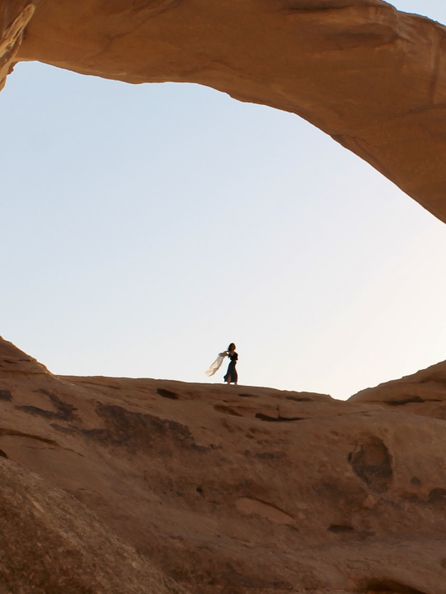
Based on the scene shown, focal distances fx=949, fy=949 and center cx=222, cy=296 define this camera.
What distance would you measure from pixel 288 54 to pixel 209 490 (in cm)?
564

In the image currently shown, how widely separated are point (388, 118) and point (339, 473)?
5365mm

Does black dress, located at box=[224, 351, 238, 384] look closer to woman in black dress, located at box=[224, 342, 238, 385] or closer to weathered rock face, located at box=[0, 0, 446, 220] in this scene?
woman in black dress, located at box=[224, 342, 238, 385]

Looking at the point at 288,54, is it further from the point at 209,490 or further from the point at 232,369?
the point at 209,490

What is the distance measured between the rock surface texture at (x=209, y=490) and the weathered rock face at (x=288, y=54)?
12.6ft

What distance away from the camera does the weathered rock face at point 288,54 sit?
A: 10.2 metres

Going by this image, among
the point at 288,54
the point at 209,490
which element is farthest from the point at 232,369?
the point at 209,490

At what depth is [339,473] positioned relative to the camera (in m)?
7.88

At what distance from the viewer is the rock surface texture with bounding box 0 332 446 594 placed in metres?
4.52

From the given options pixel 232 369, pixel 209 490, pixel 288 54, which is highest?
pixel 288 54

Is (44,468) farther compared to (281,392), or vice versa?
(281,392)

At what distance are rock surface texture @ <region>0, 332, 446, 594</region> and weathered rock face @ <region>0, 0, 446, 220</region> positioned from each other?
3.85 metres

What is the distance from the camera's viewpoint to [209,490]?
280 inches

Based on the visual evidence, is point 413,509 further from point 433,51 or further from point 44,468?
point 433,51

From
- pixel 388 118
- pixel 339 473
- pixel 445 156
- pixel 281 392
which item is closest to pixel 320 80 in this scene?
pixel 388 118
